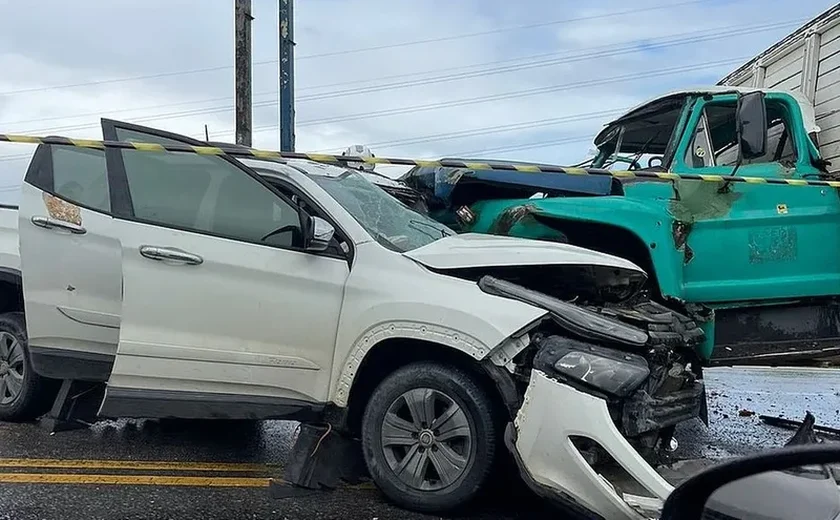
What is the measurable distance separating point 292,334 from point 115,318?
128 centimetres

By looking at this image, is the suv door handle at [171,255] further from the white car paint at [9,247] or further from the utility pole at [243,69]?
the utility pole at [243,69]

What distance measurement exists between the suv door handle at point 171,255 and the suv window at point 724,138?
3.49m

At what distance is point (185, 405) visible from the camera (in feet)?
12.7

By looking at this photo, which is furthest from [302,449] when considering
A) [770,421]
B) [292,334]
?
[770,421]

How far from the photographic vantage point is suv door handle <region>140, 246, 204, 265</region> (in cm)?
387

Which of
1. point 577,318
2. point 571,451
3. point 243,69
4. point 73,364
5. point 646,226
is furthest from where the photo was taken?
point 243,69

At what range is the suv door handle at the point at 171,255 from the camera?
387cm

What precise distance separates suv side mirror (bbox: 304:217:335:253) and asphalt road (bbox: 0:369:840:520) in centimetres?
124

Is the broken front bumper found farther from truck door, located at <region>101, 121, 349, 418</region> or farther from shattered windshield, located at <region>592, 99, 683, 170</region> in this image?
shattered windshield, located at <region>592, 99, 683, 170</region>

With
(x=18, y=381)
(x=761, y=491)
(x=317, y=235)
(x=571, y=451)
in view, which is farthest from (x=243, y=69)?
(x=761, y=491)

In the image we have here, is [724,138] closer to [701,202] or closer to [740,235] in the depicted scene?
[701,202]

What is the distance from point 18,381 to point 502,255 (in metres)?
3.58

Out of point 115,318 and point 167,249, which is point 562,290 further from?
point 115,318

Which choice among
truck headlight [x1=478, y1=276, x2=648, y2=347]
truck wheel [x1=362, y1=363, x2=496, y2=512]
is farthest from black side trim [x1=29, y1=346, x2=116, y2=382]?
truck headlight [x1=478, y1=276, x2=648, y2=347]
